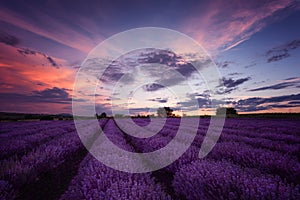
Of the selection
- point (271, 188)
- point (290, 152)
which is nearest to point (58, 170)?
point (271, 188)

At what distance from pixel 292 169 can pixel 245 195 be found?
1.49 meters

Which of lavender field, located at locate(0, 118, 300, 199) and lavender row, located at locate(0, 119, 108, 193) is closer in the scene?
lavender field, located at locate(0, 118, 300, 199)

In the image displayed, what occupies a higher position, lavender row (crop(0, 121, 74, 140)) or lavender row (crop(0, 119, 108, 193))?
lavender row (crop(0, 121, 74, 140))

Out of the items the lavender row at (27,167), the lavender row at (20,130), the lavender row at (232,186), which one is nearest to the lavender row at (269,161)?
the lavender row at (232,186)

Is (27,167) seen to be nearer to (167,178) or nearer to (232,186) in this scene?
(167,178)

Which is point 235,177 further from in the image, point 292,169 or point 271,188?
point 292,169

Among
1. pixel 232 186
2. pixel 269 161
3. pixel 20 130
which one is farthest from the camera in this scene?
pixel 20 130

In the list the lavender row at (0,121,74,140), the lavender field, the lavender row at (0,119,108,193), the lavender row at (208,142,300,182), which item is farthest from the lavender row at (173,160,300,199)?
the lavender row at (0,121,74,140)

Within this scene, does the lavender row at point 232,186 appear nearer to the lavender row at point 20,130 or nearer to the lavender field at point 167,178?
the lavender field at point 167,178

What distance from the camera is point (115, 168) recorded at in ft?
8.71

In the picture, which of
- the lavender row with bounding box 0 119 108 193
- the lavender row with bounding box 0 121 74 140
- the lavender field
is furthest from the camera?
the lavender row with bounding box 0 121 74 140

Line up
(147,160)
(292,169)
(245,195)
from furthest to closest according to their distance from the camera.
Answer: (147,160) → (292,169) → (245,195)

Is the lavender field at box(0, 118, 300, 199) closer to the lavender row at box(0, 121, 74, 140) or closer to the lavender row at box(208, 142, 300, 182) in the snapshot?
the lavender row at box(208, 142, 300, 182)

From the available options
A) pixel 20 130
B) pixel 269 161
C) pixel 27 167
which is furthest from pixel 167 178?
pixel 20 130
